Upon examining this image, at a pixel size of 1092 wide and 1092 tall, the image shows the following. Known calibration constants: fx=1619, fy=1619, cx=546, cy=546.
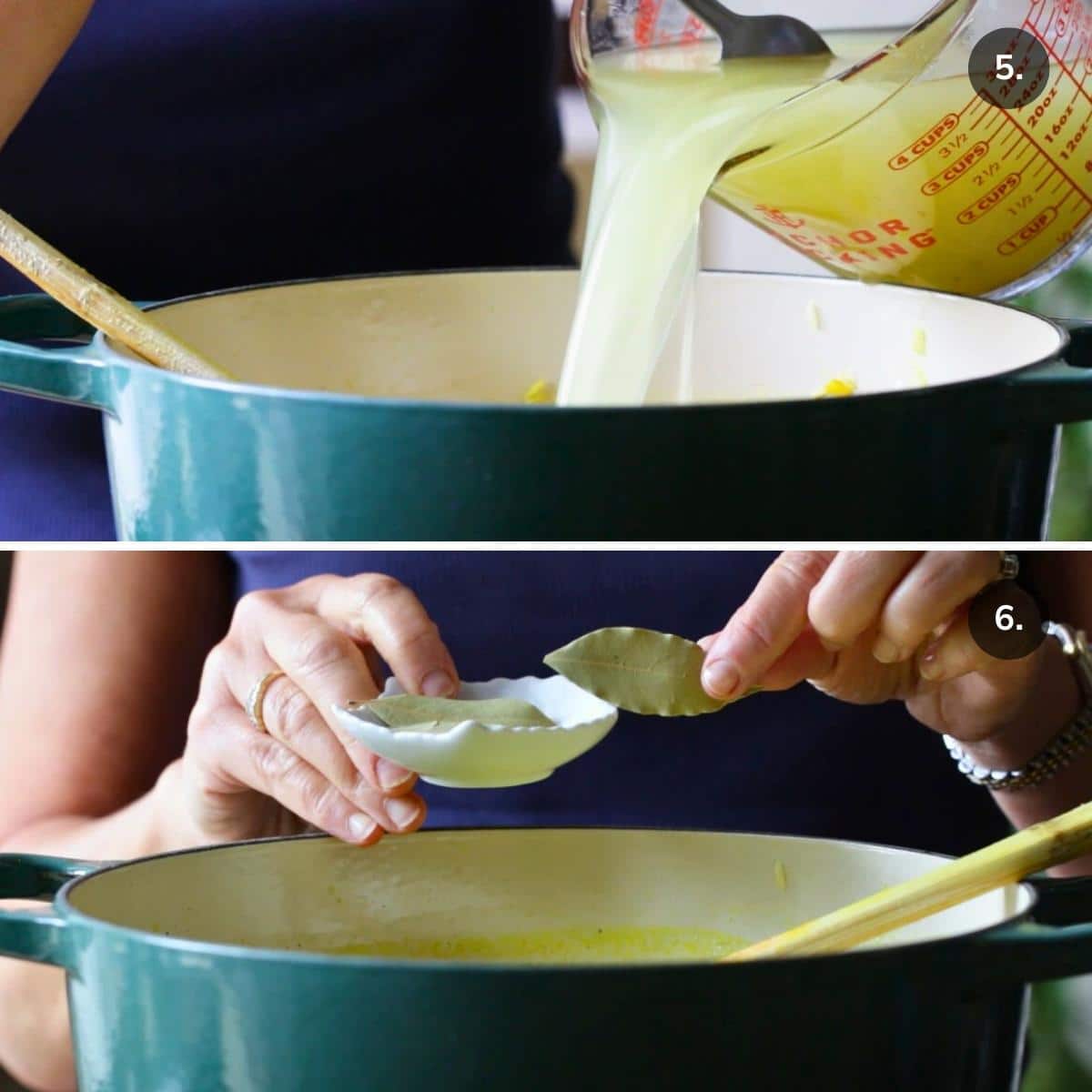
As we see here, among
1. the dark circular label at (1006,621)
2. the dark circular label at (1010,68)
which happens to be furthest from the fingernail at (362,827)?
the dark circular label at (1010,68)

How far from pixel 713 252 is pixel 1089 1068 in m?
1.02

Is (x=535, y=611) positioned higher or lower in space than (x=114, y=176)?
lower

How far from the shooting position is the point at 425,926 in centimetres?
61

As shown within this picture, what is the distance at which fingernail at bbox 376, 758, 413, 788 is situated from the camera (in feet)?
1.90

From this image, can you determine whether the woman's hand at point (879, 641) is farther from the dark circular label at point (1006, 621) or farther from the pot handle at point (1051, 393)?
the pot handle at point (1051, 393)

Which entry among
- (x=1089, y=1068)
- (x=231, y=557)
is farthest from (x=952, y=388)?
(x=1089, y=1068)

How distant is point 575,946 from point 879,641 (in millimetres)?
167

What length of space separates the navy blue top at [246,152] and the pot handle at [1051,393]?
479mm

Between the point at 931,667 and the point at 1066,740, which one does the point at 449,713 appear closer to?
the point at 931,667

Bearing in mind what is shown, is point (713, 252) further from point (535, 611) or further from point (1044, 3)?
point (1044, 3)

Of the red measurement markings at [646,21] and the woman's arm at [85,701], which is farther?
the woman's arm at [85,701]

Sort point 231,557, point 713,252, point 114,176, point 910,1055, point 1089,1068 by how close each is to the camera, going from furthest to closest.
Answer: point 713,252 → point 1089,1068 → point 231,557 → point 114,176 → point 910,1055

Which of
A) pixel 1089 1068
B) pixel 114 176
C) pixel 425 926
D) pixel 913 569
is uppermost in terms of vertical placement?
pixel 114 176

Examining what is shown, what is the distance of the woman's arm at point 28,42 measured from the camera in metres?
0.58
